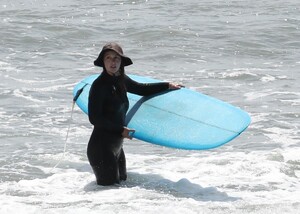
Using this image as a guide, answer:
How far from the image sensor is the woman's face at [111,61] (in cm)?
622

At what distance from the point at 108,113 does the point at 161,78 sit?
5264 mm

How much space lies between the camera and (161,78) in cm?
1153

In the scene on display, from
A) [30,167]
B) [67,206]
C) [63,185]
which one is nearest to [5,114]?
[30,167]

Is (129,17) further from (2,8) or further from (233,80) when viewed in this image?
(233,80)

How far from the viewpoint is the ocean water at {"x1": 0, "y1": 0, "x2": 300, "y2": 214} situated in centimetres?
623

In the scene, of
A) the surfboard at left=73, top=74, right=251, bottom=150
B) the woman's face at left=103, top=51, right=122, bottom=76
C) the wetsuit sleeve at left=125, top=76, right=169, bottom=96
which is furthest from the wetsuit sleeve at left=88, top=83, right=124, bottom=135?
the surfboard at left=73, top=74, right=251, bottom=150

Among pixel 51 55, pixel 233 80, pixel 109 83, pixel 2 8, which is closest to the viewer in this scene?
pixel 109 83

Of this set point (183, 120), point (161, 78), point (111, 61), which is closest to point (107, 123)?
point (111, 61)

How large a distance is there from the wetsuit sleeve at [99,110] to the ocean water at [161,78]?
0.49 m

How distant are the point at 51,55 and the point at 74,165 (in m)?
6.14

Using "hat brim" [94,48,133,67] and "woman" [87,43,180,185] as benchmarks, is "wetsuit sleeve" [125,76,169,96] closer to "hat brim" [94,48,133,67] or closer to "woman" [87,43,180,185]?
"woman" [87,43,180,185]

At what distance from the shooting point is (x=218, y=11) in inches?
687

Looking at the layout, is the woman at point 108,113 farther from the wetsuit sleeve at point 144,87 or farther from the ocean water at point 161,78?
the ocean water at point 161,78

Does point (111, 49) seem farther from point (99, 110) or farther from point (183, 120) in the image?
point (183, 120)
